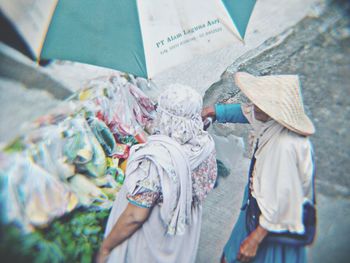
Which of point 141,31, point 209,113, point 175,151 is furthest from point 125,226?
point 141,31

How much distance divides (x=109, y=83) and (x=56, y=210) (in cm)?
93

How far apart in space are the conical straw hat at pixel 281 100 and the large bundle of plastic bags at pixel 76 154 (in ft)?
2.86

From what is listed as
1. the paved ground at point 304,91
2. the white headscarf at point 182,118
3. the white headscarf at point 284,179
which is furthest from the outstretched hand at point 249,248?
the paved ground at point 304,91

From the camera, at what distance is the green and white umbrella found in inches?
70.2

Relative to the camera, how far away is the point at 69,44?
6.01ft

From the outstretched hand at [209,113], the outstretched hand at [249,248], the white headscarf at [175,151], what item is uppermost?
the white headscarf at [175,151]

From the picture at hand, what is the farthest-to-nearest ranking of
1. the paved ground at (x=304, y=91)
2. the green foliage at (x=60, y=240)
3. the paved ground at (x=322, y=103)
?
1. the paved ground at (x=322, y=103)
2. the paved ground at (x=304, y=91)
3. the green foliage at (x=60, y=240)

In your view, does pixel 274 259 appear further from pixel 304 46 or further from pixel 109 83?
pixel 304 46

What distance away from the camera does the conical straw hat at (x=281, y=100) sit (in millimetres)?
1657

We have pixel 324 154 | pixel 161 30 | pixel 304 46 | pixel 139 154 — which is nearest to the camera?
pixel 139 154

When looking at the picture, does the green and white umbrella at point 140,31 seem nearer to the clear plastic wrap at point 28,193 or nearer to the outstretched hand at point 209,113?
the outstretched hand at point 209,113

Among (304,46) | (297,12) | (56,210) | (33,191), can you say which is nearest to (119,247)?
(56,210)

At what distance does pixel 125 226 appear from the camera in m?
1.68

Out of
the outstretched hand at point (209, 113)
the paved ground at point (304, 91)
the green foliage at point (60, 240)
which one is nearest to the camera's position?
the green foliage at point (60, 240)
